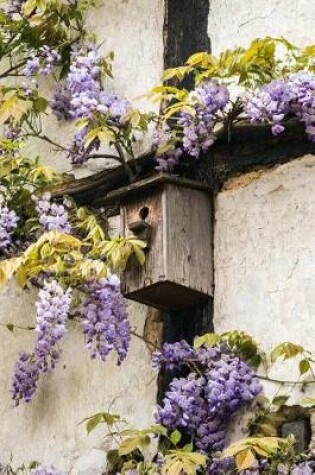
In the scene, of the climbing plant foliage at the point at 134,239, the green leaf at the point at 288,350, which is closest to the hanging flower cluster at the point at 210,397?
the climbing plant foliage at the point at 134,239

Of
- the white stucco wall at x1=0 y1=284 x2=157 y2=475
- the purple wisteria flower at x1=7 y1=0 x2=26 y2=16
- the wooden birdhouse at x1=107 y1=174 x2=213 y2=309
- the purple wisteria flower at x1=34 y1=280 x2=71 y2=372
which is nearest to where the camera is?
the purple wisteria flower at x1=34 y1=280 x2=71 y2=372

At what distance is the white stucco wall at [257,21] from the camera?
5637mm

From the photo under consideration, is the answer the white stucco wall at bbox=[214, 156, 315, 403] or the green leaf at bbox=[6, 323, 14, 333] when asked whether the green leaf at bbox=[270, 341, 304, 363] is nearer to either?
the white stucco wall at bbox=[214, 156, 315, 403]

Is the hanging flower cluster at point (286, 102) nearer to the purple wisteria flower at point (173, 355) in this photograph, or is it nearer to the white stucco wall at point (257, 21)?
the white stucco wall at point (257, 21)

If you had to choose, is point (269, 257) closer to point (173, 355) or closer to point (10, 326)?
point (173, 355)

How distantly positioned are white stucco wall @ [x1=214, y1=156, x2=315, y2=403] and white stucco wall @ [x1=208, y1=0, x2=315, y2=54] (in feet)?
1.61

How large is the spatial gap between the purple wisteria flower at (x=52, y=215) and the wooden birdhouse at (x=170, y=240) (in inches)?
8.9

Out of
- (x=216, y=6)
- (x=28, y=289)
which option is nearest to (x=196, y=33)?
(x=216, y=6)

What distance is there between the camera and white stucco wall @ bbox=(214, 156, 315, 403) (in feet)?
17.3

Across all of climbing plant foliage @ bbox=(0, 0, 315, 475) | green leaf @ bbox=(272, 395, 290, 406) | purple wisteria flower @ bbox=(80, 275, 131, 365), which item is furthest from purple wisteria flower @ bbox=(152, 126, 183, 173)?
green leaf @ bbox=(272, 395, 290, 406)

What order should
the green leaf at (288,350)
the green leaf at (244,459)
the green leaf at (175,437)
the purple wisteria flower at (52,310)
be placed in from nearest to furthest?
the green leaf at (244,459) → the green leaf at (288,350) → the green leaf at (175,437) → the purple wisteria flower at (52,310)

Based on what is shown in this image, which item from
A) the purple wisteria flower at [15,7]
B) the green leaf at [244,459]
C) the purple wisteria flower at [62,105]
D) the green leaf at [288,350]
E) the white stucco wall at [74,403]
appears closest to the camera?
the green leaf at [244,459]

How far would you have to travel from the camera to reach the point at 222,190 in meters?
5.64

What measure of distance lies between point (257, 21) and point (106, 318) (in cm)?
118
